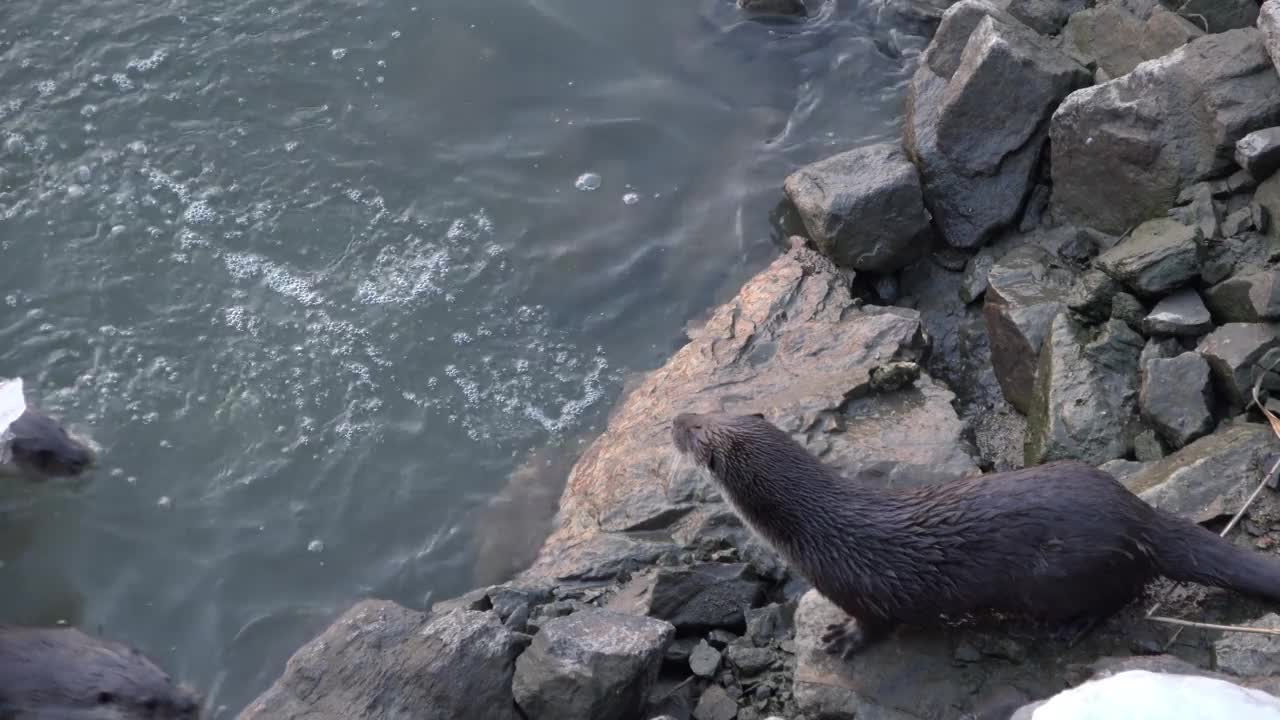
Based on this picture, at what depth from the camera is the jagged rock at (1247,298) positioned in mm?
4020

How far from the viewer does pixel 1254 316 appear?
4.09 m

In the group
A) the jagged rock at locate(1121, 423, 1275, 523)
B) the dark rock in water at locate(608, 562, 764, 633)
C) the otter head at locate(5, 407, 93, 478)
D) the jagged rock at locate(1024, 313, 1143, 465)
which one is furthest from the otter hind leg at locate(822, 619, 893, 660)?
the otter head at locate(5, 407, 93, 478)

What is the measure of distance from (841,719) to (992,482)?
865mm

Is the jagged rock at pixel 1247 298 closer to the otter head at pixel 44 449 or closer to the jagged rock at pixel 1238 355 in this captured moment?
the jagged rock at pixel 1238 355

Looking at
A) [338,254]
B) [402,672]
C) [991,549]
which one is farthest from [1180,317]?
[338,254]

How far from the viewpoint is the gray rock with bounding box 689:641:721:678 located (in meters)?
3.81

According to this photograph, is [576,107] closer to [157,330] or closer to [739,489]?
[157,330]

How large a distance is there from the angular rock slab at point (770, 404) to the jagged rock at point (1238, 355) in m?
0.92

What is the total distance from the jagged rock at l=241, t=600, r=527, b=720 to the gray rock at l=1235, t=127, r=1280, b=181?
337 centimetres

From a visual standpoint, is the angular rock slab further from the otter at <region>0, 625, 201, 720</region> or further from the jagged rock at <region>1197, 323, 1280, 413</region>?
the otter at <region>0, 625, 201, 720</region>

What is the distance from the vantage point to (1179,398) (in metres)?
4.07

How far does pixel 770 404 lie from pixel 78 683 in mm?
2892

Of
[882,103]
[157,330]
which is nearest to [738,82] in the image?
[882,103]

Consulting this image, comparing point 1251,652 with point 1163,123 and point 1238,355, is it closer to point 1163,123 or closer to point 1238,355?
point 1238,355
